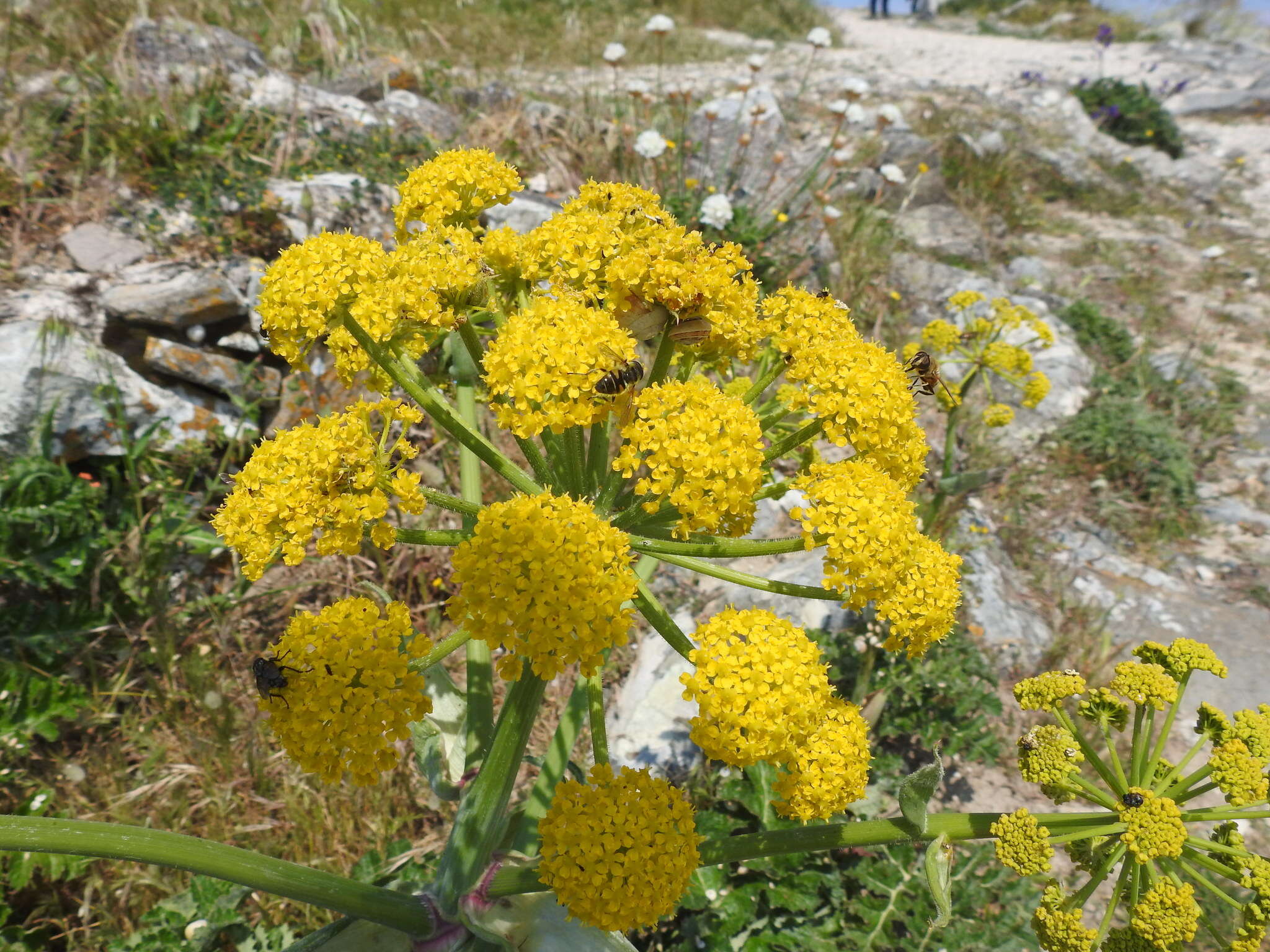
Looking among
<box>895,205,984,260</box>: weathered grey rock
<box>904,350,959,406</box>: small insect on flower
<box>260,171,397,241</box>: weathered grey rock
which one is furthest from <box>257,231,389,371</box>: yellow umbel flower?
<box>895,205,984,260</box>: weathered grey rock

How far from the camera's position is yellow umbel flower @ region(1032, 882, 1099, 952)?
2.07 metres

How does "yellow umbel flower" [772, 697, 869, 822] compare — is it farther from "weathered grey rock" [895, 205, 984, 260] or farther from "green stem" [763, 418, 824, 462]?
"weathered grey rock" [895, 205, 984, 260]

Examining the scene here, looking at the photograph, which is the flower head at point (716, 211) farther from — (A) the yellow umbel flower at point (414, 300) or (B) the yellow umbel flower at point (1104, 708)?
(B) the yellow umbel flower at point (1104, 708)

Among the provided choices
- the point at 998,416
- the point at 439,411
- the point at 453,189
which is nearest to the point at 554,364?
the point at 439,411

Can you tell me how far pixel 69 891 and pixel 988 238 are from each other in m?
13.0

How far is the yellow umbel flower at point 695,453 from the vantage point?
209 centimetres

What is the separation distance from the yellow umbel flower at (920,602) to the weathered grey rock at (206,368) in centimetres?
462

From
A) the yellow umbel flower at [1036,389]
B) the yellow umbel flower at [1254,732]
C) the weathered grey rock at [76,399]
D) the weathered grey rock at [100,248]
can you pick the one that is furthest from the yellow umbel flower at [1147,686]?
the weathered grey rock at [100,248]

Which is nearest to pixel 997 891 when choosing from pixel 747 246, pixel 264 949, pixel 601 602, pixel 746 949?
pixel 746 949

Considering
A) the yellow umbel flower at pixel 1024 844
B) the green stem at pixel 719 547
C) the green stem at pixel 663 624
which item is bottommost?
the yellow umbel flower at pixel 1024 844

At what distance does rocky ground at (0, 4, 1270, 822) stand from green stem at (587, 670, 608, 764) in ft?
7.23

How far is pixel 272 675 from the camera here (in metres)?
2.11

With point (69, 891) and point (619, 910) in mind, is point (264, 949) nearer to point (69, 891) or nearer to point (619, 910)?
point (69, 891)

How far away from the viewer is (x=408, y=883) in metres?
3.17
